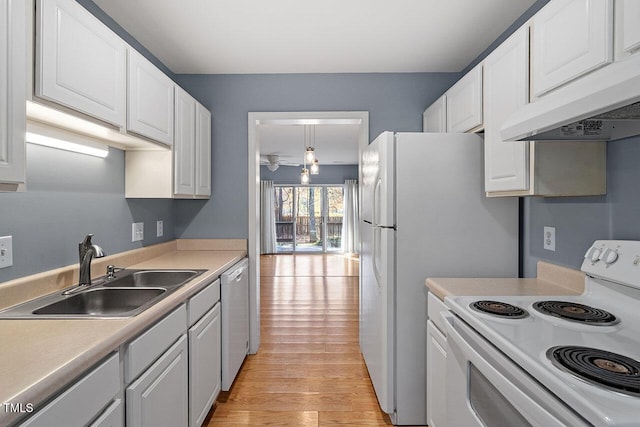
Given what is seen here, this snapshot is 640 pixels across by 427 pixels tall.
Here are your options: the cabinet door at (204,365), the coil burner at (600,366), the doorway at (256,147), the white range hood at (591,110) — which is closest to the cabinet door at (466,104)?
the white range hood at (591,110)

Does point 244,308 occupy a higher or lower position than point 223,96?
lower

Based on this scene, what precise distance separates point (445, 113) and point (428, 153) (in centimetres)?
65

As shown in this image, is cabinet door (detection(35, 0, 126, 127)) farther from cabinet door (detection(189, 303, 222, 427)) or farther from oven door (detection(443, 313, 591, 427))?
oven door (detection(443, 313, 591, 427))

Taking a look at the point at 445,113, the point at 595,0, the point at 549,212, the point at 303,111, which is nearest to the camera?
the point at 595,0

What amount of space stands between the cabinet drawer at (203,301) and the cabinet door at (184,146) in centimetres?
72

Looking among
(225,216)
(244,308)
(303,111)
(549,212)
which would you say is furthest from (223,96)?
(549,212)

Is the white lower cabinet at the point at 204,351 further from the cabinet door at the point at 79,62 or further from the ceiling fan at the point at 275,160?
the ceiling fan at the point at 275,160

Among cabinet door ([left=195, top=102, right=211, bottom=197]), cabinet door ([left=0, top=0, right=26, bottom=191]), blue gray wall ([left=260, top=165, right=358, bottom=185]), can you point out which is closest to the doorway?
cabinet door ([left=195, top=102, right=211, bottom=197])

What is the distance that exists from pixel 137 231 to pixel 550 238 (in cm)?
256

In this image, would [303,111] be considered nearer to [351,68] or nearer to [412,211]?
[351,68]

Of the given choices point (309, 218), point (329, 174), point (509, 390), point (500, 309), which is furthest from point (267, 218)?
point (509, 390)

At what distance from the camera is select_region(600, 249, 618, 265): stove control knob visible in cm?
135

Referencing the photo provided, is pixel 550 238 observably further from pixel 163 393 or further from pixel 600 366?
pixel 163 393

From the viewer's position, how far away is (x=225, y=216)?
3.12 meters
